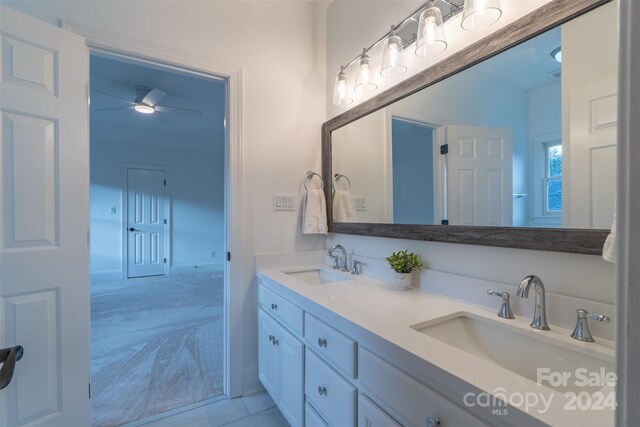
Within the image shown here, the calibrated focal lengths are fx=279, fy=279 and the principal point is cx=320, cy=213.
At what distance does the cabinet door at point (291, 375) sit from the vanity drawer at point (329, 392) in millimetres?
57

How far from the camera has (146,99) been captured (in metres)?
2.86

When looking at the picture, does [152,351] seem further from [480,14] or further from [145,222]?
[145,222]

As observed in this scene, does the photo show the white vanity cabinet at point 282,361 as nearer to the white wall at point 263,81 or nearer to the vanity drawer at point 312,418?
the vanity drawer at point 312,418

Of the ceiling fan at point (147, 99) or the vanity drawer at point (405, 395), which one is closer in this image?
the vanity drawer at point (405, 395)

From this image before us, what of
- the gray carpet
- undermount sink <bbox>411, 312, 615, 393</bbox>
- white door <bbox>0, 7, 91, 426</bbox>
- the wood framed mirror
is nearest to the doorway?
the gray carpet

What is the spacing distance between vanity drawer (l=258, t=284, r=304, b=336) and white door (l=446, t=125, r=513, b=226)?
0.83 metres

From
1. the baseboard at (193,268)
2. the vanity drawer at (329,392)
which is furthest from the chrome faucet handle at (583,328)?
the baseboard at (193,268)

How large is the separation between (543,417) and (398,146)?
4.26ft

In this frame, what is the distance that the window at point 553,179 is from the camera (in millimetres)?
914

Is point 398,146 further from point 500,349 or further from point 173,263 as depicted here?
point 173,263

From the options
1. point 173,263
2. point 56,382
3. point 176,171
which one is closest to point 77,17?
point 56,382

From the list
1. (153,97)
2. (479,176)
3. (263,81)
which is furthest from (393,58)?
(153,97)

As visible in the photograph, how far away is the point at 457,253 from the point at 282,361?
1.01 metres

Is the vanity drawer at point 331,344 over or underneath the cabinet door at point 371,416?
over
